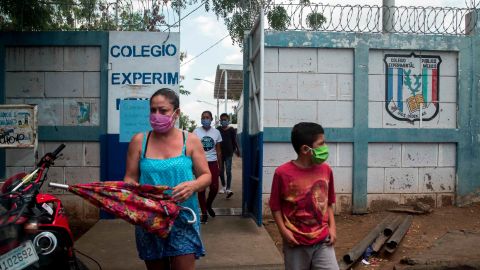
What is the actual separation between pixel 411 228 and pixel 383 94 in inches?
78.3

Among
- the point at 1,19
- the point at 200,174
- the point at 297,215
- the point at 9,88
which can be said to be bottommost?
the point at 297,215

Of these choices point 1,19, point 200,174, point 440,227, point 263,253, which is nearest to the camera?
point 200,174

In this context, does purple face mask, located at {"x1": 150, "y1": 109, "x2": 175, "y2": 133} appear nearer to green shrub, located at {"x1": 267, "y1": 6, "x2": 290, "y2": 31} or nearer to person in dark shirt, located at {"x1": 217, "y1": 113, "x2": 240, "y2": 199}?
green shrub, located at {"x1": 267, "y1": 6, "x2": 290, "y2": 31}

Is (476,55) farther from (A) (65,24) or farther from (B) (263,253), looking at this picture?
(A) (65,24)

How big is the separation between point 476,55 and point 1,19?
6955 mm

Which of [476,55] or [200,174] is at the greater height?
[476,55]

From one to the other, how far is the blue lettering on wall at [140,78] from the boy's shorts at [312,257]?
4185 mm

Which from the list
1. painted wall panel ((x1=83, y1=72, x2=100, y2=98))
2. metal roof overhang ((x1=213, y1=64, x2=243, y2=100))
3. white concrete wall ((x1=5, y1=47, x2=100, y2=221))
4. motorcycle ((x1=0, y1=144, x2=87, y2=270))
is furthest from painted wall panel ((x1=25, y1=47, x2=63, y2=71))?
metal roof overhang ((x1=213, y1=64, x2=243, y2=100))

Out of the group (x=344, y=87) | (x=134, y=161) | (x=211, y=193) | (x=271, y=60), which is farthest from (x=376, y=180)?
(x=134, y=161)

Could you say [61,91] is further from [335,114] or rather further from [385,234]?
[385,234]

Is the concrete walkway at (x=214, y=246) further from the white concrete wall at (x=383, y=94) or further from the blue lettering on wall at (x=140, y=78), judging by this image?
the white concrete wall at (x=383, y=94)

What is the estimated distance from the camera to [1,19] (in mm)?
7172

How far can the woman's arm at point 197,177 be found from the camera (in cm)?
286

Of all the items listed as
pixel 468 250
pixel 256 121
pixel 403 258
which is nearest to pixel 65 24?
pixel 256 121
